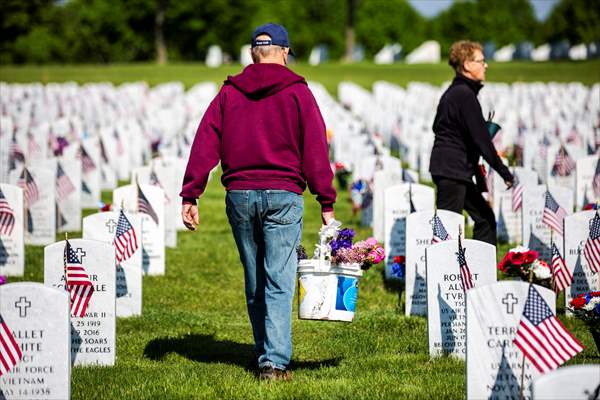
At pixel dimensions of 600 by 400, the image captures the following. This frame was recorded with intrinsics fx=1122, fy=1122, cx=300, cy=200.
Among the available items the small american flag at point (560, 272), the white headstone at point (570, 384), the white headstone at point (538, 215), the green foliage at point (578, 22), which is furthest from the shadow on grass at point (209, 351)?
the green foliage at point (578, 22)

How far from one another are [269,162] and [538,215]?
193 inches

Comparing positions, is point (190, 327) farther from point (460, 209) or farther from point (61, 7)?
point (61, 7)

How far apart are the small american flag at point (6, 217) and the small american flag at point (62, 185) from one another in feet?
8.01

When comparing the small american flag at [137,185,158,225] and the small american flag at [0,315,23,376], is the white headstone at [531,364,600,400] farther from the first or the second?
the small american flag at [137,185,158,225]

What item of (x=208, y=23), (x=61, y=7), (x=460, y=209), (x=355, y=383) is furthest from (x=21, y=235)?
(x=61, y=7)

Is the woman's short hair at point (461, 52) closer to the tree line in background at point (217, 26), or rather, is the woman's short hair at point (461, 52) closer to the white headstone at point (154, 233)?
the white headstone at point (154, 233)

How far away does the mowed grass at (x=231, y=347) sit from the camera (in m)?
6.61

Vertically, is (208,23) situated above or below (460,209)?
above

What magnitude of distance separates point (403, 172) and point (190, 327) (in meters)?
4.42

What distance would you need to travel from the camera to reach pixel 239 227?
256 inches

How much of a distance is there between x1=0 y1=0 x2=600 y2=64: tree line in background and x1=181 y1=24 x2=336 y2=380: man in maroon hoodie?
74319mm

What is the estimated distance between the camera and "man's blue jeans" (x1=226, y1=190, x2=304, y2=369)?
641 cm

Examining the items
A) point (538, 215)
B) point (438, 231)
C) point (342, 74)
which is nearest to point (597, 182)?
point (538, 215)

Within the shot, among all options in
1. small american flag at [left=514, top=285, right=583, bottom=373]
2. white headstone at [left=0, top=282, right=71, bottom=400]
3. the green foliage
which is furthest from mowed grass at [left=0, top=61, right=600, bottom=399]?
the green foliage
